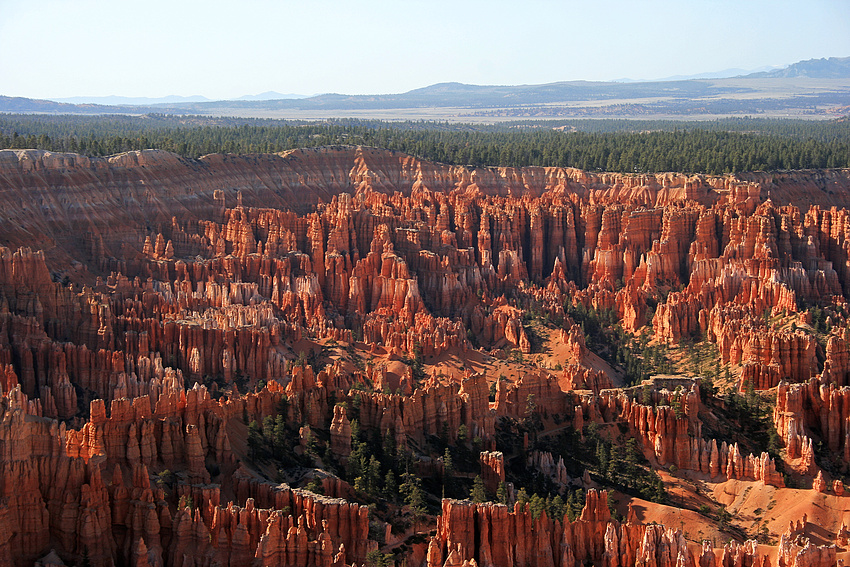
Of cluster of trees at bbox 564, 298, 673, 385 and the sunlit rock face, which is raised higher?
the sunlit rock face

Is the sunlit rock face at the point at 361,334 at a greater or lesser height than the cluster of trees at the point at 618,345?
greater

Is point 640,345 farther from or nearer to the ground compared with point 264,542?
nearer to the ground

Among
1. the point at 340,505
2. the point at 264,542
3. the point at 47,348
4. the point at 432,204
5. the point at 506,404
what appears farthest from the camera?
the point at 432,204

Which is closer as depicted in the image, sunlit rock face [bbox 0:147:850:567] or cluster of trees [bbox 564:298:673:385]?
sunlit rock face [bbox 0:147:850:567]

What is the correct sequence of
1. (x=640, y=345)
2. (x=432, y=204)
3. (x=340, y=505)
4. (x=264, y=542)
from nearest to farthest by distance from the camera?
(x=264, y=542), (x=340, y=505), (x=640, y=345), (x=432, y=204)

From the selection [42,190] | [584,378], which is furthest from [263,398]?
[42,190]

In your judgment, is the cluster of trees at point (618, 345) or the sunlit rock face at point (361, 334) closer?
the sunlit rock face at point (361, 334)

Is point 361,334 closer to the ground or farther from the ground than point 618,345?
farther from the ground

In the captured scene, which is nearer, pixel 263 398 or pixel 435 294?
pixel 263 398

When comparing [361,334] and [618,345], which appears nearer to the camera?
[361,334]

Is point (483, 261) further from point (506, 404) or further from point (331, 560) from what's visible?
point (331, 560)
